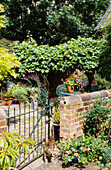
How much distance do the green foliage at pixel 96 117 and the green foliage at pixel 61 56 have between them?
4.24 meters

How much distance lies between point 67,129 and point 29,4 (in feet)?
33.7

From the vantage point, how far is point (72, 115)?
119 inches

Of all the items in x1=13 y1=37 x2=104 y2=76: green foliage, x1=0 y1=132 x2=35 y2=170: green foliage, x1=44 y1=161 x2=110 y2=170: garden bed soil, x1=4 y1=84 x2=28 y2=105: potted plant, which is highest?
x1=13 y1=37 x2=104 y2=76: green foliage

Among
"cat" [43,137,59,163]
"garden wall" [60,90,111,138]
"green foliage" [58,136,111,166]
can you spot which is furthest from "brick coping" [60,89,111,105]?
"cat" [43,137,59,163]

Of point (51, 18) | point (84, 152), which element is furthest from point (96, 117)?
point (51, 18)

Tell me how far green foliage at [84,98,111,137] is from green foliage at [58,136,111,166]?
398 millimetres

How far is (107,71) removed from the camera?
6426mm

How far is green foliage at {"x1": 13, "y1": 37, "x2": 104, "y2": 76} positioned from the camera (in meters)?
7.46

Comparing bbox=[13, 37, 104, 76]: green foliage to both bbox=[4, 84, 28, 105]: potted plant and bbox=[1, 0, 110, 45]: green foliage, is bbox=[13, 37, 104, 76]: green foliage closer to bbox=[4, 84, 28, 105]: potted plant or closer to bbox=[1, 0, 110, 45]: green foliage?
bbox=[4, 84, 28, 105]: potted plant

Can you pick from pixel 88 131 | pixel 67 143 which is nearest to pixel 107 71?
pixel 88 131

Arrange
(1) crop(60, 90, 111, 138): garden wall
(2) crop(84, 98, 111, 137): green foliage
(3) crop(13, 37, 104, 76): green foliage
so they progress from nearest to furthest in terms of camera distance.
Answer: (1) crop(60, 90, 111, 138): garden wall
(2) crop(84, 98, 111, 137): green foliage
(3) crop(13, 37, 104, 76): green foliage

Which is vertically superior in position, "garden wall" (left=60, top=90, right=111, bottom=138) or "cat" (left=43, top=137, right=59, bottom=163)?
"garden wall" (left=60, top=90, right=111, bottom=138)

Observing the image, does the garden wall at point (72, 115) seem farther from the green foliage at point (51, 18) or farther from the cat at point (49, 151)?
the green foliage at point (51, 18)

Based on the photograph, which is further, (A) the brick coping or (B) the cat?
(A) the brick coping
